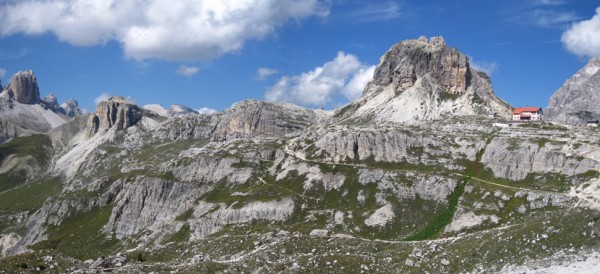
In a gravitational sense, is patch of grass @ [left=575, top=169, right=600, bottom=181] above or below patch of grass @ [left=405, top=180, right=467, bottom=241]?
above

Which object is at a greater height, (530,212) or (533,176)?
(533,176)

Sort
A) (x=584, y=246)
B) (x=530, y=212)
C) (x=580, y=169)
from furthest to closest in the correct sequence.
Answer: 1. (x=580, y=169)
2. (x=530, y=212)
3. (x=584, y=246)

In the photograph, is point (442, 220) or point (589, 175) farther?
point (589, 175)

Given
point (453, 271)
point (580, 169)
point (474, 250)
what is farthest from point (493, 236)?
point (580, 169)

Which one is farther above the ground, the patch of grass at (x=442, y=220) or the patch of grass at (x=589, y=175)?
the patch of grass at (x=589, y=175)

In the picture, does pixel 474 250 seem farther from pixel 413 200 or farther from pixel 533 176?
pixel 533 176

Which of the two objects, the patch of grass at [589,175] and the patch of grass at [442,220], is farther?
the patch of grass at [589,175]

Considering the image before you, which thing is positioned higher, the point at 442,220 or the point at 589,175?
the point at 589,175

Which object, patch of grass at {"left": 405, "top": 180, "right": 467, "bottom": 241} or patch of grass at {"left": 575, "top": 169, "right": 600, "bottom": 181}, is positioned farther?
patch of grass at {"left": 575, "top": 169, "right": 600, "bottom": 181}

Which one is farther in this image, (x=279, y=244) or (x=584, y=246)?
(x=279, y=244)

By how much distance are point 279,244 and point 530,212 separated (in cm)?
7933

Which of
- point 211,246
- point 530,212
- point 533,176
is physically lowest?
point 211,246

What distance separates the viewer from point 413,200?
191 m

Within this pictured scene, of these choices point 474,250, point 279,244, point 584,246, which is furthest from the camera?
point 279,244
